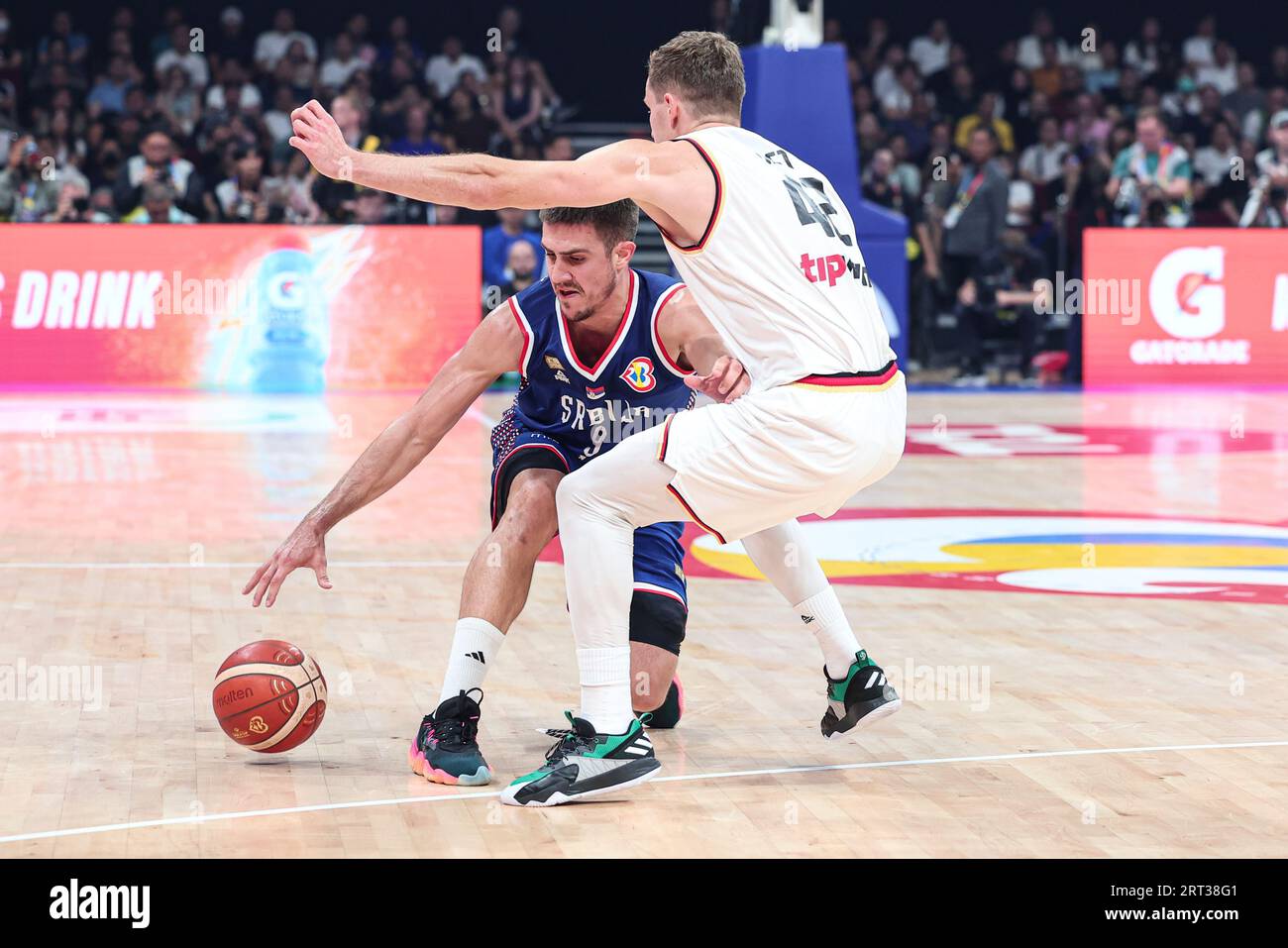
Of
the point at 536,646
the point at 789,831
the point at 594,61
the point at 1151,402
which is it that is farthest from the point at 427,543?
the point at 594,61

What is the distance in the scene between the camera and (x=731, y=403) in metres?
4.86

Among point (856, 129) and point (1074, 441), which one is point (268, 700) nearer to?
point (1074, 441)

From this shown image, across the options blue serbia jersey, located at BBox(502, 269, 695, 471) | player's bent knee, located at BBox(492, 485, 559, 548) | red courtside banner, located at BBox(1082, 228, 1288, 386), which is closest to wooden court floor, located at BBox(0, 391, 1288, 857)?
player's bent knee, located at BBox(492, 485, 559, 548)

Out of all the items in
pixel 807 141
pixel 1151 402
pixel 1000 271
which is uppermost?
pixel 807 141

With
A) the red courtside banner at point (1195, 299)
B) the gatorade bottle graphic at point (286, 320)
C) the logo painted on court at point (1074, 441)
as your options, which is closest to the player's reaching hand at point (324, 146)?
the logo painted on court at point (1074, 441)

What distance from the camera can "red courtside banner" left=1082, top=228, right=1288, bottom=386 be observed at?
17062 mm

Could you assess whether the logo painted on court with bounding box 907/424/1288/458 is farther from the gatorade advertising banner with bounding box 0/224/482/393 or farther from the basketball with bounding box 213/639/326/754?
the basketball with bounding box 213/639/326/754

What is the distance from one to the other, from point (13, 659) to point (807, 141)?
1114 cm

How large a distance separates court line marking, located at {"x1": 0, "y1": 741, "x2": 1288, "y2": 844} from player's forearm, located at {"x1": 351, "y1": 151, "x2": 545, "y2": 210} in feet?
5.09

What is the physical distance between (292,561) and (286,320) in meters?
11.5

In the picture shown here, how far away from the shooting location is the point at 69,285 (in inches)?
631

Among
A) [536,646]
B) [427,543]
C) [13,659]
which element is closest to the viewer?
[13,659]

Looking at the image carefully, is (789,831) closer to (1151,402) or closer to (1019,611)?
(1019,611)

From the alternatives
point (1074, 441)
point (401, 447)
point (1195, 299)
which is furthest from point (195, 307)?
point (401, 447)
